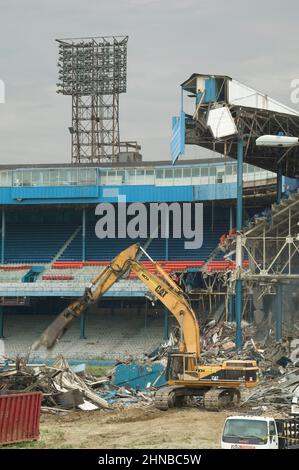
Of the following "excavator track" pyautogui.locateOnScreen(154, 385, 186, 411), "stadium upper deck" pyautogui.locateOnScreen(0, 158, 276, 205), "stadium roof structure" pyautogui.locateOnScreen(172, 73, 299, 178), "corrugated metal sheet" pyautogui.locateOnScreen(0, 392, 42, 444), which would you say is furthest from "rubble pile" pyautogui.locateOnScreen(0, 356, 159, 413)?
"stadium upper deck" pyautogui.locateOnScreen(0, 158, 276, 205)

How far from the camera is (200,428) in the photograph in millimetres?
28062

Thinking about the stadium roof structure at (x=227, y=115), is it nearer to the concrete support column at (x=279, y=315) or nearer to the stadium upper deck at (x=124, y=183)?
the concrete support column at (x=279, y=315)

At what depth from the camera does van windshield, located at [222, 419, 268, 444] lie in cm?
2211

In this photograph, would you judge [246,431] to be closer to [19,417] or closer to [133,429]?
[133,429]

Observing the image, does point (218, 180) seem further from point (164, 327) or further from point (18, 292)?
point (18, 292)

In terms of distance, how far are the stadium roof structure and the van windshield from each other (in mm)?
25055

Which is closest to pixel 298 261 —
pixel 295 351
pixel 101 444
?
pixel 295 351

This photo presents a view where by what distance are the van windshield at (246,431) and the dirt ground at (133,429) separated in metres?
2.44

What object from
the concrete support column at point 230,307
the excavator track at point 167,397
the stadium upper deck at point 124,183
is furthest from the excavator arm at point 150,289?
the stadium upper deck at point 124,183

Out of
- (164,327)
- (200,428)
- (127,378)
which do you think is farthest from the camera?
(164,327)

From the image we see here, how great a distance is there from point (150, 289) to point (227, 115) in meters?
14.4

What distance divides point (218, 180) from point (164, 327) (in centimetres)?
1184

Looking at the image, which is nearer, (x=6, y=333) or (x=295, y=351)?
(x=295, y=351)

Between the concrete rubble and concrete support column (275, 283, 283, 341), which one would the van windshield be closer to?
the concrete rubble
